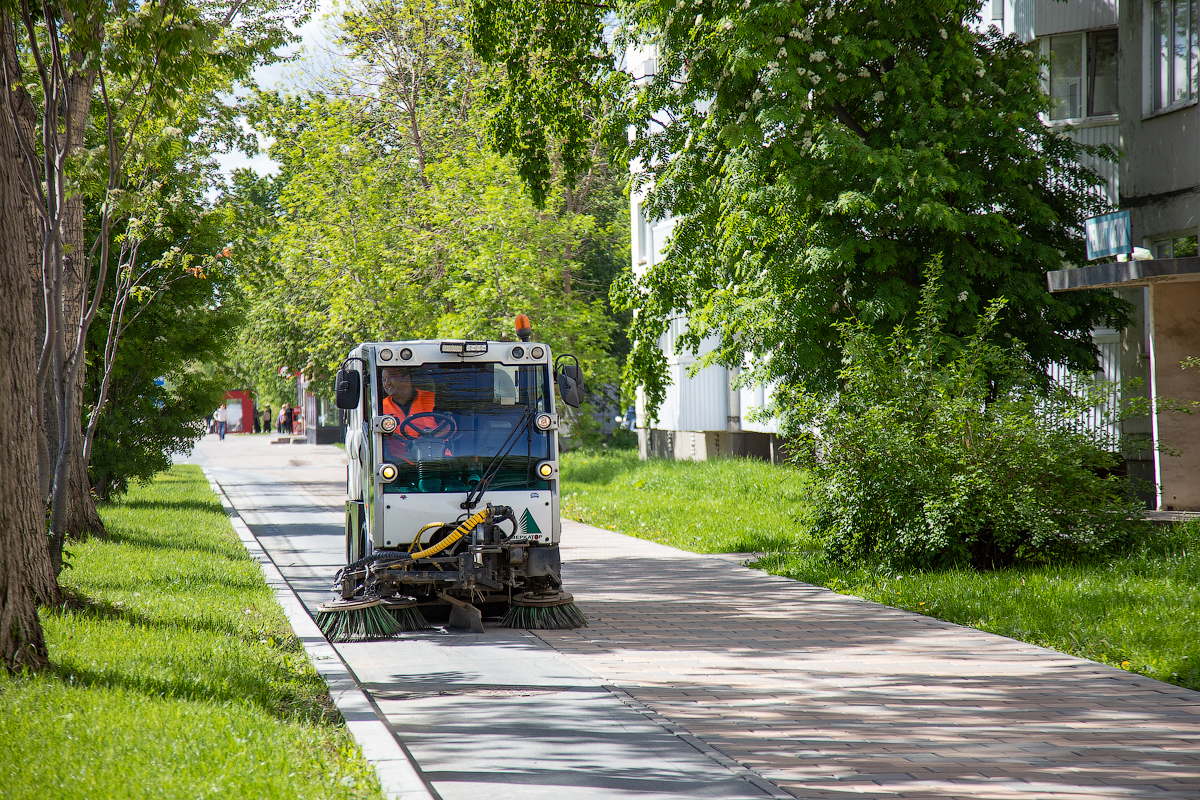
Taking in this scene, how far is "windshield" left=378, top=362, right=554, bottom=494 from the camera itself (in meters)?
10.3

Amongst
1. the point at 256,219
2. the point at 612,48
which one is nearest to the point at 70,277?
the point at 256,219

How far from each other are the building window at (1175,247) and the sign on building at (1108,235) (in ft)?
5.65

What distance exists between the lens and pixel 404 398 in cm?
1048

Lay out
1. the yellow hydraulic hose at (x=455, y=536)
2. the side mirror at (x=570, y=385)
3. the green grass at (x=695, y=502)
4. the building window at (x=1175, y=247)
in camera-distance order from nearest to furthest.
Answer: the yellow hydraulic hose at (x=455, y=536) < the side mirror at (x=570, y=385) < the building window at (x=1175, y=247) < the green grass at (x=695, y=502)

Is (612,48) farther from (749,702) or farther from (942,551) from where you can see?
(749,702)

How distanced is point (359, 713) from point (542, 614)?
3.47 m

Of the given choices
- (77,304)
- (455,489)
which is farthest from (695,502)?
(455,489)

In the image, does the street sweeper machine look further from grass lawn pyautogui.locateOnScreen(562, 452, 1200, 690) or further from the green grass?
the green grass

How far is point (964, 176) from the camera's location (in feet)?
46.3

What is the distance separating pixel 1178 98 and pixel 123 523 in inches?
692

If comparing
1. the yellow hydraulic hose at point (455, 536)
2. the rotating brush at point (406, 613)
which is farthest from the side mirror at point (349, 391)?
the rotating brush at point (406, 613)

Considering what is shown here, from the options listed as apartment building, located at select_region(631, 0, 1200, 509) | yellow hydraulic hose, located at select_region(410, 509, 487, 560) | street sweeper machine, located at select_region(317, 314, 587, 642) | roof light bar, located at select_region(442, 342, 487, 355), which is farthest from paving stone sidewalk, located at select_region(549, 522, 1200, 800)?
apartment building, located at select_region(631, 0, 1200, 509)

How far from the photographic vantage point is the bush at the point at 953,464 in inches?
466

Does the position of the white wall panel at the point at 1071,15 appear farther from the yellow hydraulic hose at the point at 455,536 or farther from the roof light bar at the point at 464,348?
the yellow hydraulic hose at the point at 455,536
